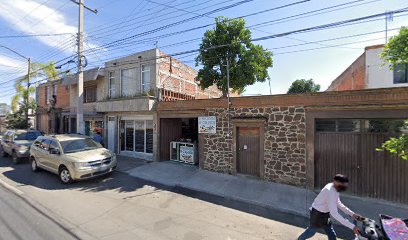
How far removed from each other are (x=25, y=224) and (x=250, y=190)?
20.6 ft

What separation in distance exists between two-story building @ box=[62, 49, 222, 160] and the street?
4848 mm

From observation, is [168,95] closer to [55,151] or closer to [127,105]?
[127,105]

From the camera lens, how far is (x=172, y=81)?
46.9ft

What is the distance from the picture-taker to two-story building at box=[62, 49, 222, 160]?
12.3m

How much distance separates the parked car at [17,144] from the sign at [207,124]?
9989mm

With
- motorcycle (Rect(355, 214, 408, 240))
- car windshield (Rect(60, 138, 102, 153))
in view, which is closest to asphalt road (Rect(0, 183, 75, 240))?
car windshield (Rect(60, 138, 102, 153))

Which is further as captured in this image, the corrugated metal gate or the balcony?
the balcony

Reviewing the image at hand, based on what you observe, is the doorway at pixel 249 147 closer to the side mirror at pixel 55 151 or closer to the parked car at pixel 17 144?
the side mirror at pixel 55 151

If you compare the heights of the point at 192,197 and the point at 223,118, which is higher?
the point at 223,118

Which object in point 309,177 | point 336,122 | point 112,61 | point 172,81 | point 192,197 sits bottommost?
point 192,197

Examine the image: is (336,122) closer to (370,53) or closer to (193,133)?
(193,133)

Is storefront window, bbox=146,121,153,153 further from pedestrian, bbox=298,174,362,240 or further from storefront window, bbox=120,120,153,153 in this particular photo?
pedestrian, bbox=298,174,362,240

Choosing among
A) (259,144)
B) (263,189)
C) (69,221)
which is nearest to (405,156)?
(263,189)

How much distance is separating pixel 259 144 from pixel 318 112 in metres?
2.44
